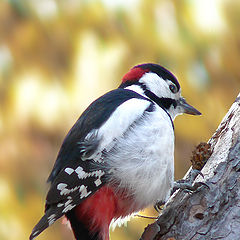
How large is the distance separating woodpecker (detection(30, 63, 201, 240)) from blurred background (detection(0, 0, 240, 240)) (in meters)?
0.95

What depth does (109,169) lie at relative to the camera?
165 cm

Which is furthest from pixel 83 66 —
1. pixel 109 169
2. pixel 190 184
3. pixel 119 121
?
pixel 190 184

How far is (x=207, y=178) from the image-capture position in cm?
156

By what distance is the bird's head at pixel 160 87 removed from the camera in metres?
2.03

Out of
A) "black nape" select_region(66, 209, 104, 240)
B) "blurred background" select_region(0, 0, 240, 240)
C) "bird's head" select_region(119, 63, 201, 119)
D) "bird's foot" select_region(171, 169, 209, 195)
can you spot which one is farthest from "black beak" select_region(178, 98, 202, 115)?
"blurred background" select_region(0, 0, 240, 240)

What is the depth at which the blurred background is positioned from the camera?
2701 mm

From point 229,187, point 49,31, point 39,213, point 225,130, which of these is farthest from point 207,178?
point 49,31

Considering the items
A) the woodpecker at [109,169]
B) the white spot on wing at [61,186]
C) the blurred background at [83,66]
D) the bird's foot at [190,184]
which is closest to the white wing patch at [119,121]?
the woodpecker at [109,169]

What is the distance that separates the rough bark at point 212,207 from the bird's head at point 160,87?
1.44 ft

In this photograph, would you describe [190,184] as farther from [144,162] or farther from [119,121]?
[119,121]

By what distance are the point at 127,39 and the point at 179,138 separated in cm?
60

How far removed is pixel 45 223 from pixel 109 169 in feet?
0.85

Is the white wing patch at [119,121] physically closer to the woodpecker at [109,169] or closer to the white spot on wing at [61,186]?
the woodpecker at [109,169]

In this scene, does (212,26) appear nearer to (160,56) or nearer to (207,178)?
(160,56)
